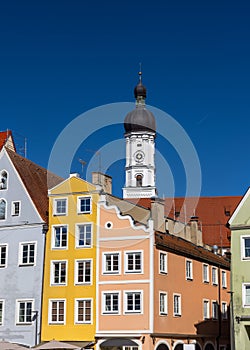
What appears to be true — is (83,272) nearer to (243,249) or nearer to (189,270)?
(189,270)

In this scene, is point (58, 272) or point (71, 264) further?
point (58, 272)

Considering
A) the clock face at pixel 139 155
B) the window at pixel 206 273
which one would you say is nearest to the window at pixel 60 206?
the window at pixel 206 273

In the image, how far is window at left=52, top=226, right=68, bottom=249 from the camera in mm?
52312

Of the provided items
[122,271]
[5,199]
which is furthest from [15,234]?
[122,271]

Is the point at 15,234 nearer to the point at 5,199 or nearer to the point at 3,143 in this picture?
the point at 5,199

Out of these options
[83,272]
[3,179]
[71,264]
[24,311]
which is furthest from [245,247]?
[3,179]

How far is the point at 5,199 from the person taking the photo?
55.0 metres

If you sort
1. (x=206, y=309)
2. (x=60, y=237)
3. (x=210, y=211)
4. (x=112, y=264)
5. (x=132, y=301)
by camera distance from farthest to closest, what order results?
(x=210, y=211)
(x=206, y=309)
(x=60, y=237)
(x=112, y=264)
(x=132, y=301)

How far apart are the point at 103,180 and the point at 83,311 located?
460 inches

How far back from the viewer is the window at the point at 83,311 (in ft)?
163

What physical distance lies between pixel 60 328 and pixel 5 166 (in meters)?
14.3

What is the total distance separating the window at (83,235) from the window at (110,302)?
13.8ft

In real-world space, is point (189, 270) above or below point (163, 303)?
above

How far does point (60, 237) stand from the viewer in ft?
172
